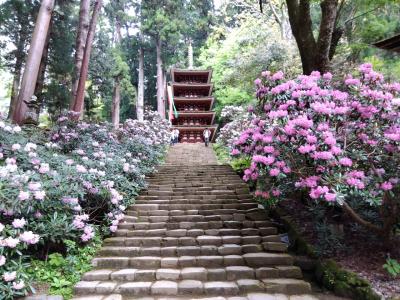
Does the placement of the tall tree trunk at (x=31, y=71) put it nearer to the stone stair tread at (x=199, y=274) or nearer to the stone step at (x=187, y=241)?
the stone step at (x=187, y=241)

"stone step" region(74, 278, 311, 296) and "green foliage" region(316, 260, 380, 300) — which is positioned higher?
"green foliage" region(316, 260, 380, 300)

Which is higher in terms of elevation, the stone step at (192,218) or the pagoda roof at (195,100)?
the pagoda roof at (195,100)

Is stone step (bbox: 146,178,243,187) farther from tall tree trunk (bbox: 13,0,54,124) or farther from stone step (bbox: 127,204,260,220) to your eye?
tall tree trunk (bbox: 13,0,54,124)

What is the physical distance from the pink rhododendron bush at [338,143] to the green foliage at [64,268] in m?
2.90

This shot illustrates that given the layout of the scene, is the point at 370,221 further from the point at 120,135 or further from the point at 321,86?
the point at 120,135

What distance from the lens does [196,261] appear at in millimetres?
5008

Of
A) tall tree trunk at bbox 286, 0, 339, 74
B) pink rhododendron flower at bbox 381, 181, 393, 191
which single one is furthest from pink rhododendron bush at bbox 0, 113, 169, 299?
tall tree trunk at bbox 286, 0, 339, 74

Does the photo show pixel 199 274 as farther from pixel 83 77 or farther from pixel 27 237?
pixel 83 77

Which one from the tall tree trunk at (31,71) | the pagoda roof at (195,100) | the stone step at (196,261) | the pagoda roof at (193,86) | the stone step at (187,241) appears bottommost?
the stone step at (196,261)

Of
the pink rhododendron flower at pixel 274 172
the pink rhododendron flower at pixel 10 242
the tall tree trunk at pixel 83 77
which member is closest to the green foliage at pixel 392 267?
the pink rhododendron flower at pixel 274 172

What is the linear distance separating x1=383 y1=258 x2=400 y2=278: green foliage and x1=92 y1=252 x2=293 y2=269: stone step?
4.22 feet

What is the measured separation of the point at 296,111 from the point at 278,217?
8.24 feet

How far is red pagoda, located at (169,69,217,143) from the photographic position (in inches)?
931

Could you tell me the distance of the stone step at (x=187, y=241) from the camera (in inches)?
219
